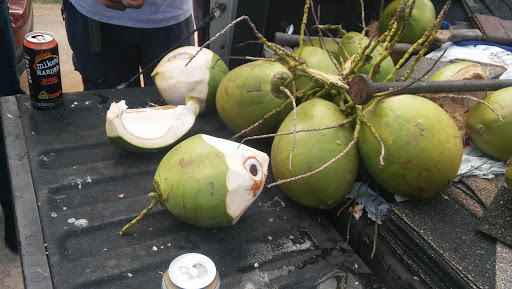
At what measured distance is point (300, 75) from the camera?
1.88m

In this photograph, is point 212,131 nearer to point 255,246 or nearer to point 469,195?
point 255,246

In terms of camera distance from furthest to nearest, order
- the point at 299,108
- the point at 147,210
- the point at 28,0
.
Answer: the point at 28,0 < the point at 299,108 < the point at 147,210

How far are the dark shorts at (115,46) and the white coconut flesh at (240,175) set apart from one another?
138cm

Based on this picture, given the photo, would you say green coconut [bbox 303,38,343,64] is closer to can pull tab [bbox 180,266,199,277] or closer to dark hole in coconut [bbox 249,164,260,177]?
dark hole in coconut [bbox 249,164,260,177]

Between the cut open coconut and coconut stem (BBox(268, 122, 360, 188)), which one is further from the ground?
coconut stem (BBox(268, 122, 360, 188))

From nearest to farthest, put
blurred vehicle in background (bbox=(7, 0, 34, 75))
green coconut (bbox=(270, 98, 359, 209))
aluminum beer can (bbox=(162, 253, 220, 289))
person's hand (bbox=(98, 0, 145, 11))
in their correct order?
aluminum beer can (bbox=(162, 253, 220, 289))
green coconut (bbox=(270, 98, 359, 209))
person's hand (bbox=(98, 0, 145, 11))
blurred vehicle in background (bbox=(7, 0, 34, 75))

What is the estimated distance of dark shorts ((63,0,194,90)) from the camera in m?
2.75

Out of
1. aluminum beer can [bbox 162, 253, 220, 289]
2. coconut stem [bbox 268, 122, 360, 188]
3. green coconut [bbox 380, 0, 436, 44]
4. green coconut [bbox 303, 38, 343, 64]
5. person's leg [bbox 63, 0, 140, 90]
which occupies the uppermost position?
green coconut [bbox 380, 0, 436, 44]

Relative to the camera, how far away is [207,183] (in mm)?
1496

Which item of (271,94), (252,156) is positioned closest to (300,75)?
(271,94)

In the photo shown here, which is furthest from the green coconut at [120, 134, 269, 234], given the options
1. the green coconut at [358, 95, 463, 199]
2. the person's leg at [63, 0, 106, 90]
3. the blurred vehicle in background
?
the blurred vehicle in background

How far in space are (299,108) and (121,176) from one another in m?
0.76

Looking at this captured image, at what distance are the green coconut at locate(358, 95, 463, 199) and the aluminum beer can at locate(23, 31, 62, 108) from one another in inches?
54.8

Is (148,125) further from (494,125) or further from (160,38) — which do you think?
(494,125)
